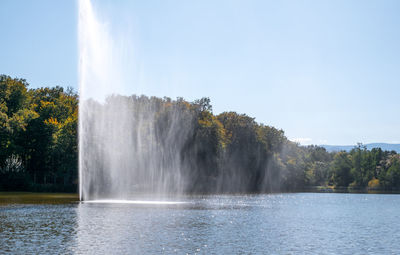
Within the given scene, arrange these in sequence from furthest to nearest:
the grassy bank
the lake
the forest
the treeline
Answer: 1. the forest
2. the treeline
3. the grassy bank
4. the lake

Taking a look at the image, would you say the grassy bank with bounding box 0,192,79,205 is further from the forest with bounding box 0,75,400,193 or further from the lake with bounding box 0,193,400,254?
the forest with bounding box 0,75,400,193

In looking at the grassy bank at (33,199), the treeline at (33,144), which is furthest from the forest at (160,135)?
the grassy bank at (33,199)

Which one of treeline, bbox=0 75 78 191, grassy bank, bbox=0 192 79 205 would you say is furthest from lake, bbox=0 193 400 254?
treeline, bbox=0 75 78 191

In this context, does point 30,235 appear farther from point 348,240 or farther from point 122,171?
point 122,171

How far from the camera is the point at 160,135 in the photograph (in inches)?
3974

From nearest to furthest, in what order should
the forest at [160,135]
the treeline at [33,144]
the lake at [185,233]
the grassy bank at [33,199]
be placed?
the lake at [185,233]
the grassy bank at [33,199]
the treeline at [33,144]
the forest at [160,135]

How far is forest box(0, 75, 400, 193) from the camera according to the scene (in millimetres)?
89125

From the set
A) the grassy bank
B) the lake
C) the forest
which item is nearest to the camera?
the lake

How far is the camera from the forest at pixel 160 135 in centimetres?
8912

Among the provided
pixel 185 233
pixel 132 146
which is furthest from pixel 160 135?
pixel 185 233

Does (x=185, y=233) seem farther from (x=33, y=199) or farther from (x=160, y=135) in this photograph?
(x=160, y=135)

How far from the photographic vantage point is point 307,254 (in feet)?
86.1

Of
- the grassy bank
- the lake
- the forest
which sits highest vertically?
the forest

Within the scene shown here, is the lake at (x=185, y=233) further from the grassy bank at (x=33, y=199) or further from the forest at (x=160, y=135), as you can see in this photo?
the forest at (x=160, y=135)
